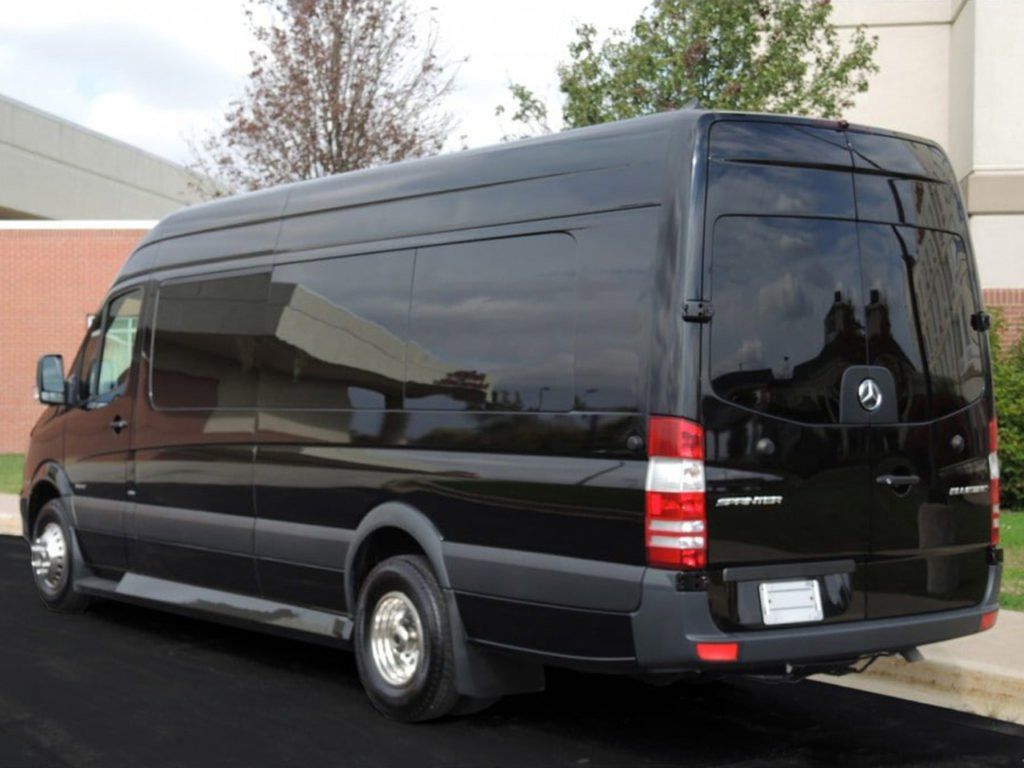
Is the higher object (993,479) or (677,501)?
(993,479)

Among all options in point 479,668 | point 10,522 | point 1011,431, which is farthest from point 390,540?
point 10,522

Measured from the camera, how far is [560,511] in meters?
6.23

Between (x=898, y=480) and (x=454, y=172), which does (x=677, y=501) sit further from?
(x=454, y=172)

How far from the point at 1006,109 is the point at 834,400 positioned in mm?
18298

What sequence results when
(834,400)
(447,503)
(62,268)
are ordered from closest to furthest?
(834,400)
(447,503)
(62,268)

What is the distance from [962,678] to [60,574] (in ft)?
19.3

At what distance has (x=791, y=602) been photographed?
598cm

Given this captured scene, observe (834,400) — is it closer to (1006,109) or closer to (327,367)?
(327,367)

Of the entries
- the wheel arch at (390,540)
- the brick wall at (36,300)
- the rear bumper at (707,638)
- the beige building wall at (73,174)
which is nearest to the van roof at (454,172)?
the wheel arch at (390,540)

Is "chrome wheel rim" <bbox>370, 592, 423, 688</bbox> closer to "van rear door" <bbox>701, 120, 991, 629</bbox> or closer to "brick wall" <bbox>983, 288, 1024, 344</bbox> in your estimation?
"van rear door" <bbox>701, 120, 991, 629</bbox>

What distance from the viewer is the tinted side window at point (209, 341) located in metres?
8.38

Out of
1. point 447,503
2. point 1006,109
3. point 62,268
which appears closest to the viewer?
point 447,503

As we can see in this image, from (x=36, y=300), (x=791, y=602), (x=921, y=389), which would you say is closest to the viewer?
(x=791, y=602)

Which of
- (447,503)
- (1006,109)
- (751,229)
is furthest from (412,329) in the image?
(1006,109)
